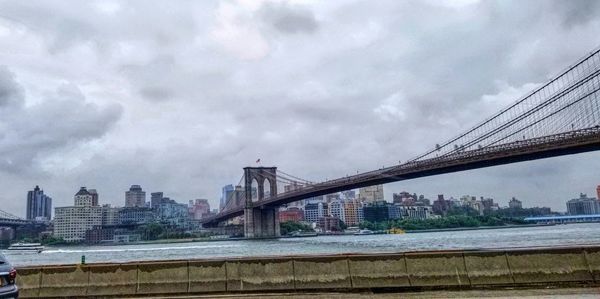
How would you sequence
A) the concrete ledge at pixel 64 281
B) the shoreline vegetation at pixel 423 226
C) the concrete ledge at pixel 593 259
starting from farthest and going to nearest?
the shoreline vegetation at pixel 423 226, the concrete ledge at pixel 64 281, the concrete ledge at pixel 593 259

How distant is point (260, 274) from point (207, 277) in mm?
1343

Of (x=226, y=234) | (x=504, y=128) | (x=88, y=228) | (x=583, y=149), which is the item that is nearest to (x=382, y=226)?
(x=226, y=234)

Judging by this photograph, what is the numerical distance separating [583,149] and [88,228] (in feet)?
566

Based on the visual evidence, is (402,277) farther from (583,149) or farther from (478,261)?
(583,149)

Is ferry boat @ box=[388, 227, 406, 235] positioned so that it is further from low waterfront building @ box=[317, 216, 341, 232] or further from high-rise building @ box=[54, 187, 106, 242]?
high-rise building @ box=[54, 187, 106, 242]

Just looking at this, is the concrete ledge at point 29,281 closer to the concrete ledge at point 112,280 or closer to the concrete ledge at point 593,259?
the concrete ledge at point 112,280

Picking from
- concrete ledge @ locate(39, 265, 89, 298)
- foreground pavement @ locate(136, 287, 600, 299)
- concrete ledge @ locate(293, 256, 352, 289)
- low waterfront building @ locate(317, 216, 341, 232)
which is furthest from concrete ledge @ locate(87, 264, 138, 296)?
low waterfront building @ locate(317, 216, 341, 232)

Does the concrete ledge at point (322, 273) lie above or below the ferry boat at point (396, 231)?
above

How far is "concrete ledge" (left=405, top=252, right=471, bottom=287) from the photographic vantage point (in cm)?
1338

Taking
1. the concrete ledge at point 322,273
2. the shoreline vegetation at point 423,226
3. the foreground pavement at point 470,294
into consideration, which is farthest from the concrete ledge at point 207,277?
the shoreline vegetation at point 423,226

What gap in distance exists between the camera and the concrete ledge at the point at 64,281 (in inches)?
551

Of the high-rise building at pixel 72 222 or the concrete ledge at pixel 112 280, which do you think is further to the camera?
the high-rise building at pixel 72 222

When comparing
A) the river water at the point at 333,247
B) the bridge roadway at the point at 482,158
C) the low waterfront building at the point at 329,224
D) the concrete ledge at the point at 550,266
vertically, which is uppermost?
the bridge roadway at the point at 482,158

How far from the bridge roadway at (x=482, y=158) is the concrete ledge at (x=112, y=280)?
4343 centimetres
